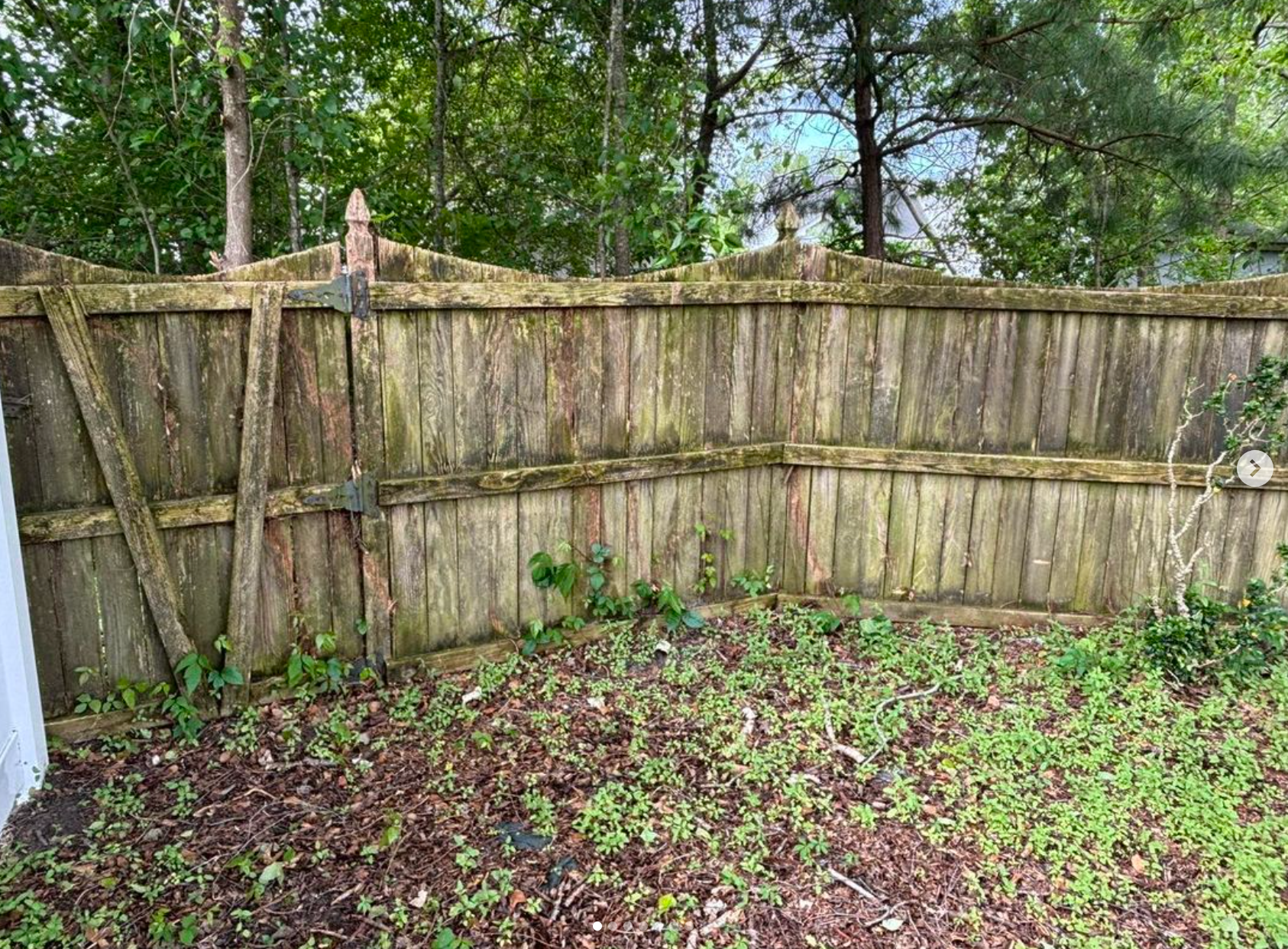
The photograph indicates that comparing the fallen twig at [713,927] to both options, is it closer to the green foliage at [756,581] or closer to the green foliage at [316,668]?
the green foliage at [316,668]

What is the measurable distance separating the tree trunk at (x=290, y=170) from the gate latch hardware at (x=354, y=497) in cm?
191

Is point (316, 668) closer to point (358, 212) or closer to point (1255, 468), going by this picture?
point (358, 212)

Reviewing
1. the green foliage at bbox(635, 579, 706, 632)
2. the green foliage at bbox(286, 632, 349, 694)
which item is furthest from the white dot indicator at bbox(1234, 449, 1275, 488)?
the green foliage at bbox(286, 632, 349, 694)

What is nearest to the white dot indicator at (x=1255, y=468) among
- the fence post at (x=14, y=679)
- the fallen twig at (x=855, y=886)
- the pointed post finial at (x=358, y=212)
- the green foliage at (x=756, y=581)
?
the green foliage at (x=756, y=581)

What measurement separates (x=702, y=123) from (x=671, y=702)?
5067 millimetres

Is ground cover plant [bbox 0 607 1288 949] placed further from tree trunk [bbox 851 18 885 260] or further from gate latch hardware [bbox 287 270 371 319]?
tree trunk [bbox 851 18 885 260]

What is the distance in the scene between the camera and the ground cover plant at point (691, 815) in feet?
6.75

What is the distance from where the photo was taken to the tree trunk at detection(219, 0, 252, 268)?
10.8 ft

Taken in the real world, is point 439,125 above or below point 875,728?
above

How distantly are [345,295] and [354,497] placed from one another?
0.74m

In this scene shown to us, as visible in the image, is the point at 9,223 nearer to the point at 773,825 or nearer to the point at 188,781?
the point at 188,781

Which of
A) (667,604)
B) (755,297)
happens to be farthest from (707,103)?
(667,604)

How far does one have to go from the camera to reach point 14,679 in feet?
7.70

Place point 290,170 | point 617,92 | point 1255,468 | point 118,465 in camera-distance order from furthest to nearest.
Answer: point 617,92 < point 290,170 < point 1255,468 < point 118,465
